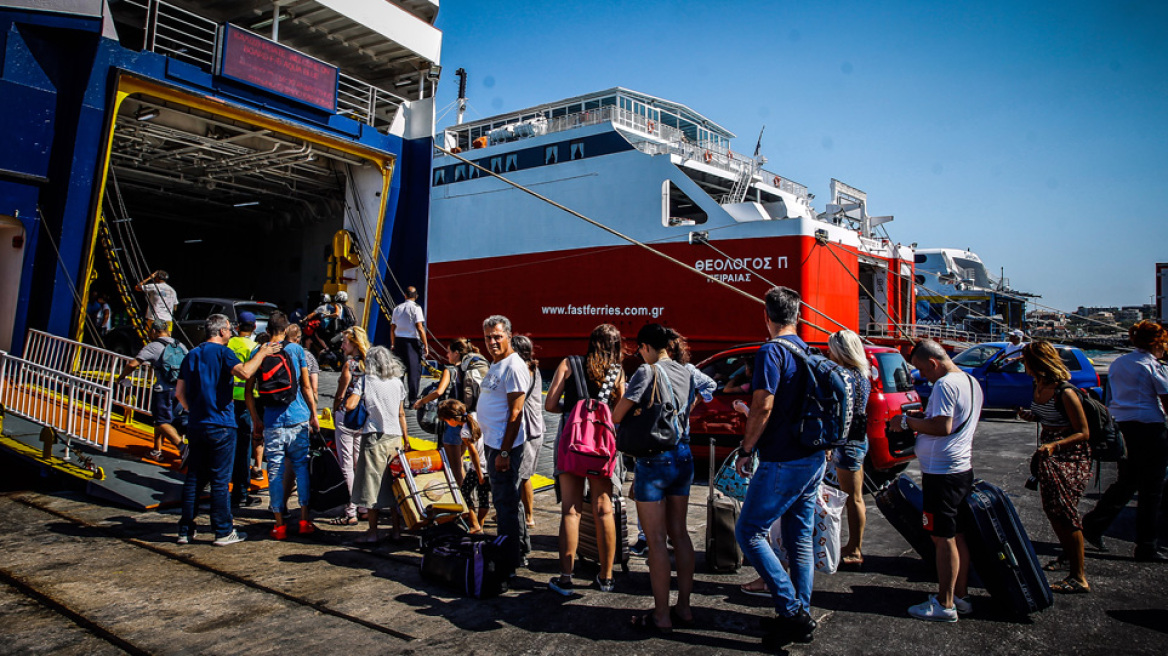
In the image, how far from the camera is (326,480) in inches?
210

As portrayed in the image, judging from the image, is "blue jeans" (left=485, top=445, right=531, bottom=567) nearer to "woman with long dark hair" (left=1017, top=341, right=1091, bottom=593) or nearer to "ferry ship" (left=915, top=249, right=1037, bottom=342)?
"woman with long dark hair" (left=1017, top=341, right=1091, bottom=593)

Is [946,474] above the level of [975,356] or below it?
below

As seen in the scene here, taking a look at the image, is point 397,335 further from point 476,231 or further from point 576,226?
point 476,231

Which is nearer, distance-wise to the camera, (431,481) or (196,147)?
(431,481)

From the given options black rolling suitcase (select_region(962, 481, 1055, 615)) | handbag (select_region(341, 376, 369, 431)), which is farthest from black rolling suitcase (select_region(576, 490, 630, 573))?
black rolling suitcase (select_region(962, 481, 1055, 615))

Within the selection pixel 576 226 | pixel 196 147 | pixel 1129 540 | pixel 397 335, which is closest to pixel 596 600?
pixel 1129 540

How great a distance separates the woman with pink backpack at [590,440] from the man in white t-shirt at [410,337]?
18.9 ft

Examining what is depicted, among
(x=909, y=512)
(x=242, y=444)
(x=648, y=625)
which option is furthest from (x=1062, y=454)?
(x=242, y=444)

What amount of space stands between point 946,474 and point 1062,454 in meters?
1.12

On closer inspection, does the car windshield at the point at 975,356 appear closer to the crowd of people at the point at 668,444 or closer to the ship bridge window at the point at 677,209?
the ship bridge window at the point at 677,209

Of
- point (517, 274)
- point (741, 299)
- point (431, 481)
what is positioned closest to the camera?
point (431, 481)

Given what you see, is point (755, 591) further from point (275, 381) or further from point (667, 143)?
point (667, 143)

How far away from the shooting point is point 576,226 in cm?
1675

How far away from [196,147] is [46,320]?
4.28 meters
